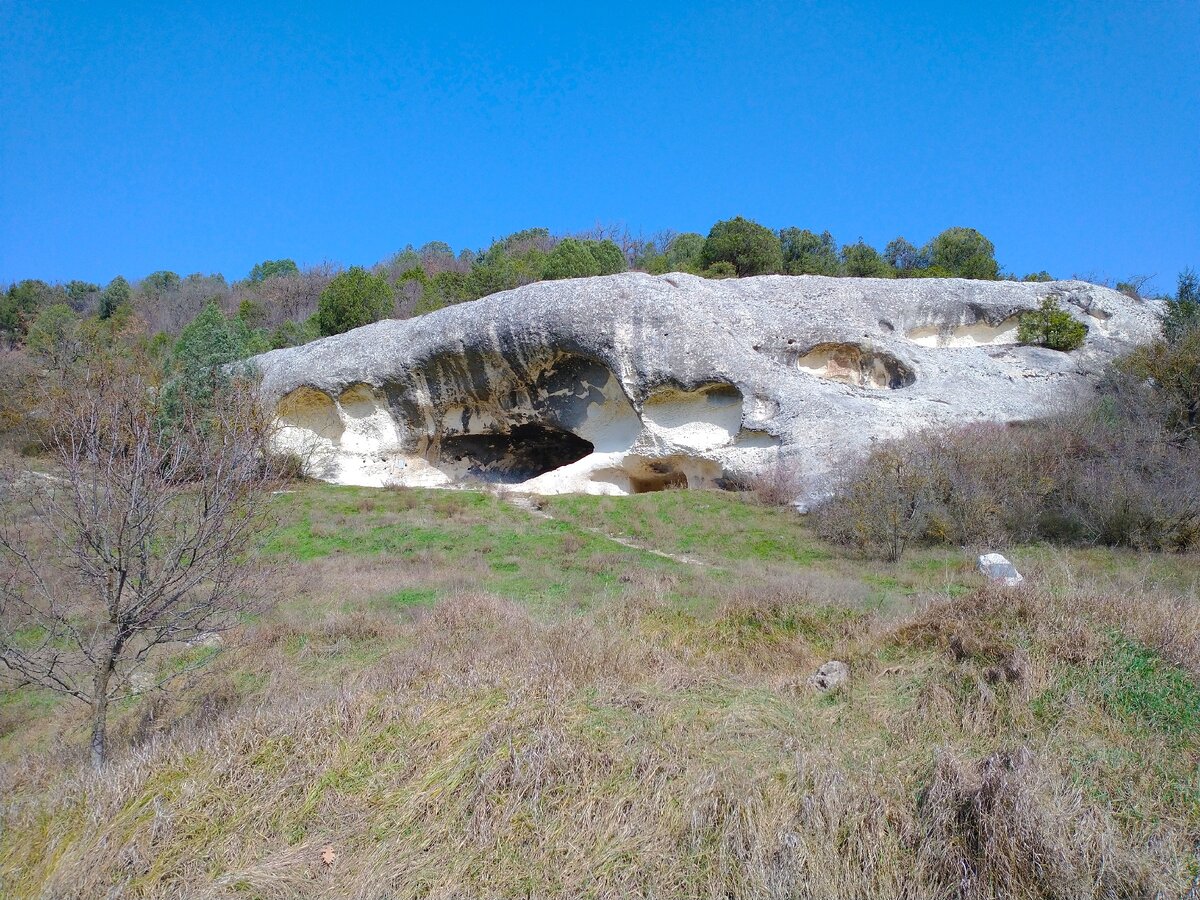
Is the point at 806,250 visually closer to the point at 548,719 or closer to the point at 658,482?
the point at 658,482

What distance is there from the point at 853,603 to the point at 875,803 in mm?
4121

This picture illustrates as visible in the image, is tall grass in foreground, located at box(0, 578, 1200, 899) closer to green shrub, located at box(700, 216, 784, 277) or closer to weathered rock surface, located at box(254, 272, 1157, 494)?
weathered rock surface, located at box(254, 272, 1157, 494)

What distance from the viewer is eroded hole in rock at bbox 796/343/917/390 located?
18281 mm

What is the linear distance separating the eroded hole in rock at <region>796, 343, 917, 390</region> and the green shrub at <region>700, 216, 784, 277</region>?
42.6 ft

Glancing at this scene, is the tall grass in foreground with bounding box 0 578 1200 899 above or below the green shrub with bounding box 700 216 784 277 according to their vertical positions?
below

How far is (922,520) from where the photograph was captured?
12.1 metres

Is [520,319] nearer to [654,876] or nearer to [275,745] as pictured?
[275,745]

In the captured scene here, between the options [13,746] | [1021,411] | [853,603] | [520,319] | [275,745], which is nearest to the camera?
[275,745]

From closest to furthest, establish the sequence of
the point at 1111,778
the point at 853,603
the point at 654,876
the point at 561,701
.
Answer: the point at 654,876 → the point at 1111,778 → the point at 561,701 → the point at 853,603

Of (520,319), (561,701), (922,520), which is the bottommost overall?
(922,520)

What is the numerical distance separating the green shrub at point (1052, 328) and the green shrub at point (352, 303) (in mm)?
19253

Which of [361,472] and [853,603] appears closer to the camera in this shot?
[853,603]

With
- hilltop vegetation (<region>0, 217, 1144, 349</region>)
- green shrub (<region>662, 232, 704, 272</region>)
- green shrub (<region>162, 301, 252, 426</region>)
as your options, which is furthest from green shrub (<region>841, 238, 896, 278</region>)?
green shrub (<region>162, 301, 252, 426</region>)

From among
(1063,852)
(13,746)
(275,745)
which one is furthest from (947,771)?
(13,746)
